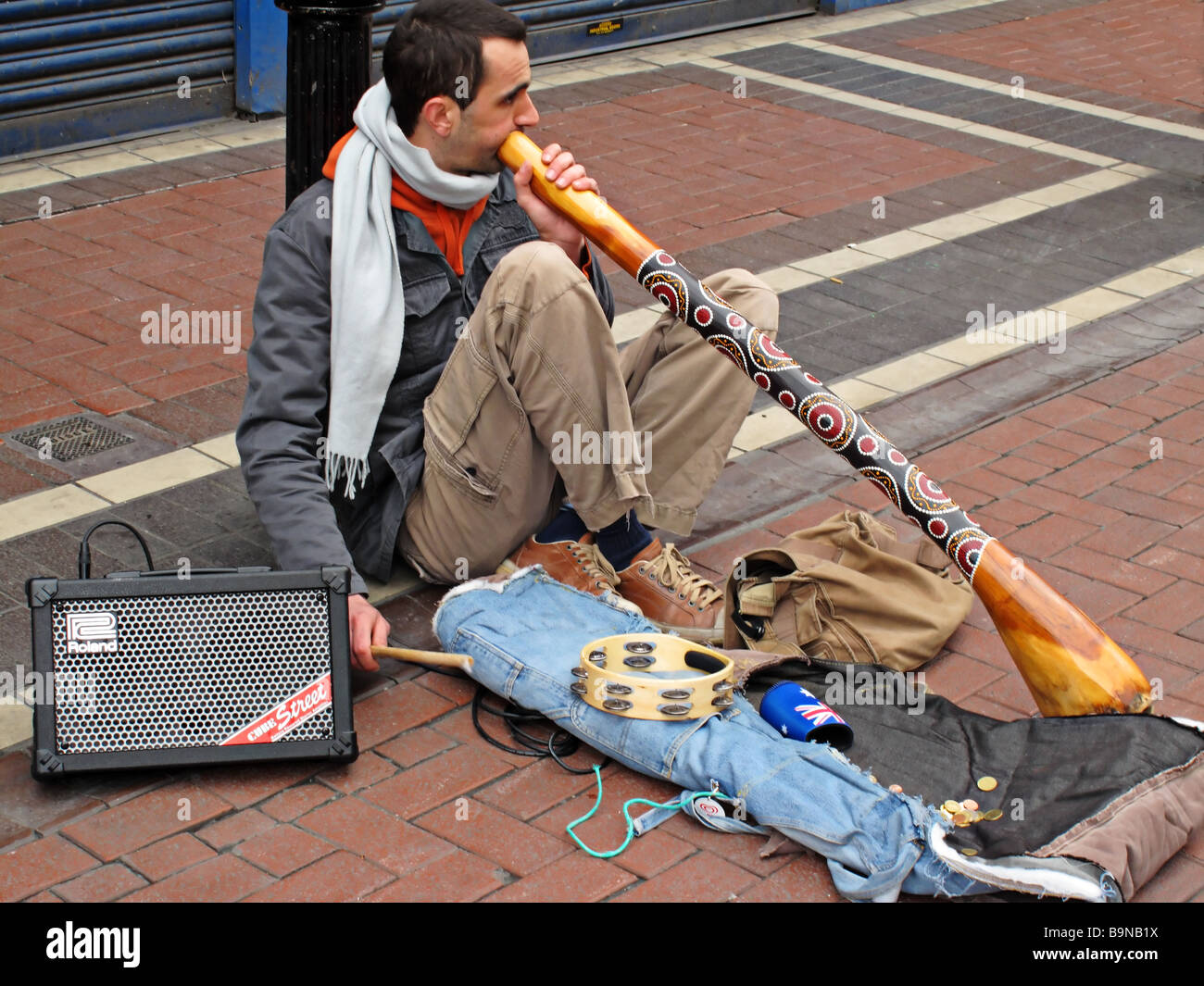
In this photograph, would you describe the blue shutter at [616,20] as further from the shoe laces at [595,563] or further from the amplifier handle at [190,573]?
the amplifier handle at [190,573]

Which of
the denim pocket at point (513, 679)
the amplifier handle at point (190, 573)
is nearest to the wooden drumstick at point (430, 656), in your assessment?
the denim pocket at point (513, 679)

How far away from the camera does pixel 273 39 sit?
22.9 ft

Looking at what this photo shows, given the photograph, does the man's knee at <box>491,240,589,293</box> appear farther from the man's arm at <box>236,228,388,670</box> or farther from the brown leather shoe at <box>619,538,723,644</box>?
the brown leather shoe at <box>619,538,723,644</box>

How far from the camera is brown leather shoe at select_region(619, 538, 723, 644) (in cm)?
337

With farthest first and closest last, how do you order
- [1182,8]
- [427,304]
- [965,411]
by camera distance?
[1182,8], [965,411], [427,304]

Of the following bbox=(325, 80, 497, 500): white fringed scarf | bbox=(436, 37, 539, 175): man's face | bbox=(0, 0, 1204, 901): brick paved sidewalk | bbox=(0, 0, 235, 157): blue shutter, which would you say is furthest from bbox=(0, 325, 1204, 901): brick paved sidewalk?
bbox=(0, 0, 235, 157): blue shutter

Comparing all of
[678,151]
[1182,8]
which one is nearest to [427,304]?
[678,151]

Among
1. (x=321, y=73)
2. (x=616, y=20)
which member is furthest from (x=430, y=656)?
(x=616, y=20)

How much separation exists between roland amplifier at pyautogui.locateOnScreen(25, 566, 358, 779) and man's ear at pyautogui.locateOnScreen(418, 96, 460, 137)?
3.31 feet

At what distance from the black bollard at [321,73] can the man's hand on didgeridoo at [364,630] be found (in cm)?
116

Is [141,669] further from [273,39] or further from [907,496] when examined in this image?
[273,39]

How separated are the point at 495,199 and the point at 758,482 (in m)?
1.16

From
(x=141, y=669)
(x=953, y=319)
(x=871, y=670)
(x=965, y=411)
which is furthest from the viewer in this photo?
(x=953, y=319)

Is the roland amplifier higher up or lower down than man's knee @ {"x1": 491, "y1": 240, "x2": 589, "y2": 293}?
lower down
